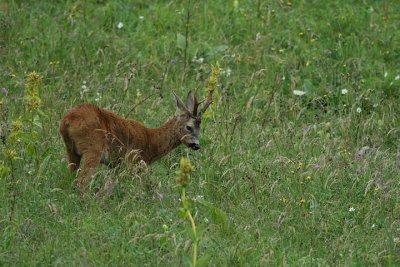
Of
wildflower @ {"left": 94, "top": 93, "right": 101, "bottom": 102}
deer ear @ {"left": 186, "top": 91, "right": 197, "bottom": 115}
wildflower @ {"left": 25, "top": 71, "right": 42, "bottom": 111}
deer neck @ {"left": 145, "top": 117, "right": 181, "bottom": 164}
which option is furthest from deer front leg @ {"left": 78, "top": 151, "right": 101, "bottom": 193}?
wildflower @ {"left": 94, "top": 93, "right": 101, "bottom": 102}

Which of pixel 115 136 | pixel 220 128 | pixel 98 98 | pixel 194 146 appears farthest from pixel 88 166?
pixel 98 98

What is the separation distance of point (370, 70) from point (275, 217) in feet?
13.0

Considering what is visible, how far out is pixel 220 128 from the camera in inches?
356

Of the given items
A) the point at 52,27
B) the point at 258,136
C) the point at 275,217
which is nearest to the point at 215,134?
the point at 258,136

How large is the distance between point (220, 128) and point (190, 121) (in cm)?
31

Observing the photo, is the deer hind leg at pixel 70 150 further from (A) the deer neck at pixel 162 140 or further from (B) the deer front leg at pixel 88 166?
(A) the deer neck at pixel 162 140

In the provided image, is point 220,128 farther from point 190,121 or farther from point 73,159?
point 73,159

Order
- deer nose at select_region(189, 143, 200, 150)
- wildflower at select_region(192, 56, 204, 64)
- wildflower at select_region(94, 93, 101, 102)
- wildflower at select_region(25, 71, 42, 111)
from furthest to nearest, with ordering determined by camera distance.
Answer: wildflower at select_region(192, 56, 204, 64) < wildflower at select_region(94, 93, 101, 102) < deer nose at select_region(189, 143, 200, 150) < wildflower at select_region(25, 71, 42, 111)

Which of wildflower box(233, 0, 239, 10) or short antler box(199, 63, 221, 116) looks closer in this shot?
short antler box(199, 63, 221, 116)

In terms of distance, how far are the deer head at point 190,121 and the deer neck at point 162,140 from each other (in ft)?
0.32

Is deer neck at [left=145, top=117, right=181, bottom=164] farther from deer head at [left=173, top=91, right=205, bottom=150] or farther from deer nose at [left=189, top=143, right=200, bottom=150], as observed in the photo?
deer nose at [left=189, top=143, right=200, bottom=150]

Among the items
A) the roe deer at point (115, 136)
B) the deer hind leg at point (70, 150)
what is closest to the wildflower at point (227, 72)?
the roe deer at point (115, 136)

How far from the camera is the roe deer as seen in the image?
25.4 feet

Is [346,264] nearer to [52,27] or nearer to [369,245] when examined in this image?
[369,245]
